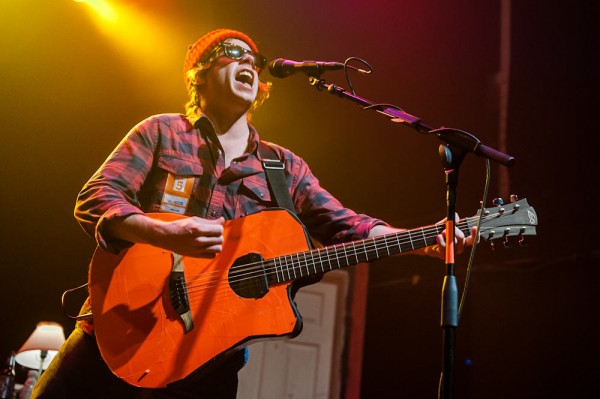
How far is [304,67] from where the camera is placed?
274 cm

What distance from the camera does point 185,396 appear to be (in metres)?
2.40

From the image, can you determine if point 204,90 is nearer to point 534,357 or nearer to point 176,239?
point 176,239

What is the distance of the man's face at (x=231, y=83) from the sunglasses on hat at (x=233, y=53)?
14 mm

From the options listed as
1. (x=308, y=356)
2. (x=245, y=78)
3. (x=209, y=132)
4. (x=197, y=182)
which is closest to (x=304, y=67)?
(x=245, y=78)

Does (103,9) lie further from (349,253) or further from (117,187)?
(349,253)

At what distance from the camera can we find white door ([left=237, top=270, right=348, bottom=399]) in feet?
20.5

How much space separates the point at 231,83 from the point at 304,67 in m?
0.54

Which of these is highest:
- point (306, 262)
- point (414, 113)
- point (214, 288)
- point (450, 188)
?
point (414, 113)

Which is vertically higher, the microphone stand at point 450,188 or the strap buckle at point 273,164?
the strap buckle at point 273,164

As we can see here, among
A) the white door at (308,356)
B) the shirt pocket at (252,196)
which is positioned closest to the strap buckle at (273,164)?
the shirt pocket at (252,196)

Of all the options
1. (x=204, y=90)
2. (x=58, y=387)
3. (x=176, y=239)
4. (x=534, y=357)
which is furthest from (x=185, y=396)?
(x=534, y=357)

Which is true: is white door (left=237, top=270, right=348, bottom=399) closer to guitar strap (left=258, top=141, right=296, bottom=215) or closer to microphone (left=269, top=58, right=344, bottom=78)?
guitar strap (left=258, top=141, right=296, bottom=215)

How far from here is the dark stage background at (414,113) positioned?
16.3 feet

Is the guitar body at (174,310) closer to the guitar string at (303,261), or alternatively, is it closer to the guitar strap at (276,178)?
the guitar string at (303,261)
